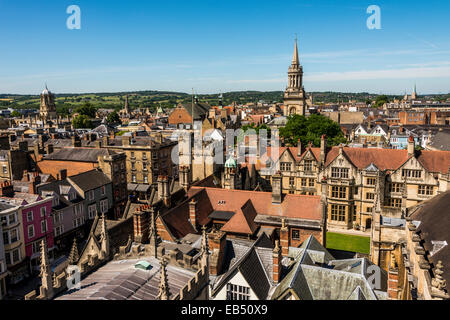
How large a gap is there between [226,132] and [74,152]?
52.9 meters

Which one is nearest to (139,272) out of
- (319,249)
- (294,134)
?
(319,249)

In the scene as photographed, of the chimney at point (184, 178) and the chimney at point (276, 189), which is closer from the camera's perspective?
the chimney at point (276, 189)

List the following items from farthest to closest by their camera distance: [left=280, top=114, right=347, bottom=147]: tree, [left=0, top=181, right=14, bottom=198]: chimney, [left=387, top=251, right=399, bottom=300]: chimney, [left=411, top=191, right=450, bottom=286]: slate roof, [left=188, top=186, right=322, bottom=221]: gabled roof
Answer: [left=280, top=114, right=347, bottom=147]: tree → [left=0, top=181, right=14, bottom=198]: chimney → [left=188, top=186, right=322, bottom=221]: gabled roof → [left=387, top=251, right=399, bottom=300]: chimney → [left=411, top=191, right=450, bottom=286]: slate roof

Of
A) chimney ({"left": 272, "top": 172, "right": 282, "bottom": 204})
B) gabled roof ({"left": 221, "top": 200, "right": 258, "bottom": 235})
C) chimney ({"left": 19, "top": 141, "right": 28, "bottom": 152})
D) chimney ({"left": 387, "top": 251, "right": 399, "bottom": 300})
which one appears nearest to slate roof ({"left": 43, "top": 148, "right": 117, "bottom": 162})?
chimney ({"left": 19, "top": 141, "right": 28, "bottom": 152})

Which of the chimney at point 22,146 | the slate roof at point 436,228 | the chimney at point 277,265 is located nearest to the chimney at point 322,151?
the slate roof at point 436,228

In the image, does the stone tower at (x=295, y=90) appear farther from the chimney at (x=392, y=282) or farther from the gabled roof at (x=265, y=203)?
the chimney at (x=392, y=282)

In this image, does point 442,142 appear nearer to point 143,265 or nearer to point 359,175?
point 359,175

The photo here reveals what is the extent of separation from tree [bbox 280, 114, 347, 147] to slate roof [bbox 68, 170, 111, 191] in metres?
41.9

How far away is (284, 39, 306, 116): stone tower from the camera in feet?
447

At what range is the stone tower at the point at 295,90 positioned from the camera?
13612 centimetres

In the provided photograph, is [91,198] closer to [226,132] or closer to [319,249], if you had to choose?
[319,249]

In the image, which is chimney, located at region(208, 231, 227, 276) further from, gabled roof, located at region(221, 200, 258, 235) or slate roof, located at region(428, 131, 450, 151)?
slate roof, located at region(428, 131, 450, 151)

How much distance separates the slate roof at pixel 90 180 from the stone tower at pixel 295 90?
9913cm

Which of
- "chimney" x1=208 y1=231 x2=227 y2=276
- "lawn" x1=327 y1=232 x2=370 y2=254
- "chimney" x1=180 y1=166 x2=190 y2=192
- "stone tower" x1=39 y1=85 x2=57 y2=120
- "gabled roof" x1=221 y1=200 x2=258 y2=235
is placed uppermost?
"stone tower" x1=39 y1=85 x2=57 y2=120
